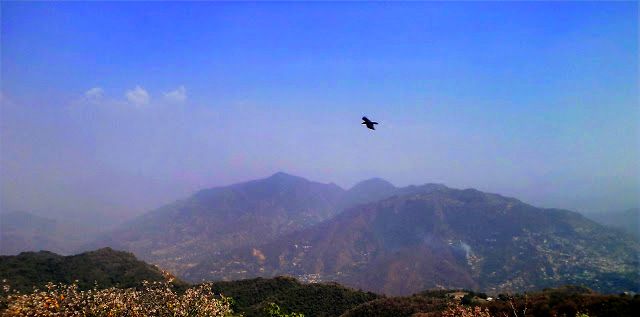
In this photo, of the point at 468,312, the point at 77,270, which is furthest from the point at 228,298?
the point at 77,270

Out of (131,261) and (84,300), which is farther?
(131,261)

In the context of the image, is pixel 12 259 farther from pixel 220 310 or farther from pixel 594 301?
pixel 594 301

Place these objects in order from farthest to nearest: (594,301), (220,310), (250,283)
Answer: (250,283), (594,301), (220,310)

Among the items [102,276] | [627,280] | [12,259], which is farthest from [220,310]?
[627,280]

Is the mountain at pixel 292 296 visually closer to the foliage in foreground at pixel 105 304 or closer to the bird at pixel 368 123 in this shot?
the foliage in foreground at pixel 105 304

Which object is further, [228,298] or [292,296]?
[292,296]

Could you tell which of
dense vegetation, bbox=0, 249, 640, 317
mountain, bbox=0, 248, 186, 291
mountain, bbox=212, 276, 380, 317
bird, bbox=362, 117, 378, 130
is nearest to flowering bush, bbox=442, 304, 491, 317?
dense vegetation, bbox=0, 249, 640, 317

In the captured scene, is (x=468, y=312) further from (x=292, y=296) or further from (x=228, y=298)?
(x=292, y=296)

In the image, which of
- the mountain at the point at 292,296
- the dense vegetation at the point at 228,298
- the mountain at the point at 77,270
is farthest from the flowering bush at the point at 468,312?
the mountain at the point at 77,270
